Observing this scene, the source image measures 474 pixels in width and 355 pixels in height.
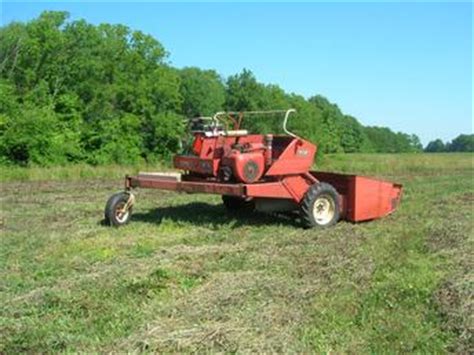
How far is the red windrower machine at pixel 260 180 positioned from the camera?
1110 centimetres

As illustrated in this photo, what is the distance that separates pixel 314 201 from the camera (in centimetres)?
1121

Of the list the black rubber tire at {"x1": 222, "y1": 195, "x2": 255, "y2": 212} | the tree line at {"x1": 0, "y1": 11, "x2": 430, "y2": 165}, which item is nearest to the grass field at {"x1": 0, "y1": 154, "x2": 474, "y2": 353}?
the black rubber tire at {"x1": 222, "y1": 195, "x2": 255, "y2": 212}

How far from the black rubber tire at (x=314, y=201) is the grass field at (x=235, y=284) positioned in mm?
260

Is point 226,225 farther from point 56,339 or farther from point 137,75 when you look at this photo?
point 137,75

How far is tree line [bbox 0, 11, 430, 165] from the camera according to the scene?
100ft

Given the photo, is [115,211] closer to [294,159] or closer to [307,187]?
[294,159]

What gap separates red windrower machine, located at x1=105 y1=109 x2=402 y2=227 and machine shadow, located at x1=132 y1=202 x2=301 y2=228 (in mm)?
390

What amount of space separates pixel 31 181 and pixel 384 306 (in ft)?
56.6

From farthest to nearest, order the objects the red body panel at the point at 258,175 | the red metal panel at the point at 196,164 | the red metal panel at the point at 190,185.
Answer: the red metal panel at the point at 196,164, the red body panel at the point at 258,175, the red metal panel at the point at 190,185

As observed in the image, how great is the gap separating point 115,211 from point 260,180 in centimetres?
233

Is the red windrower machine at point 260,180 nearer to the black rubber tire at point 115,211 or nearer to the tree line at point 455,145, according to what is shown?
the black rubber tire at point 115,211

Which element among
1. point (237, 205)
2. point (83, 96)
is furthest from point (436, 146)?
point (237, 205)

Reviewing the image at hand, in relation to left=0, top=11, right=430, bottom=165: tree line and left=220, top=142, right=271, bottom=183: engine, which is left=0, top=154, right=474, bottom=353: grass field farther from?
left=0, top=11, right=430, bottom=165: tree line

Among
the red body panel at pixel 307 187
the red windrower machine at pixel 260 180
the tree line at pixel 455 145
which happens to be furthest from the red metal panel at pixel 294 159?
the tree line at pixel 455 145
